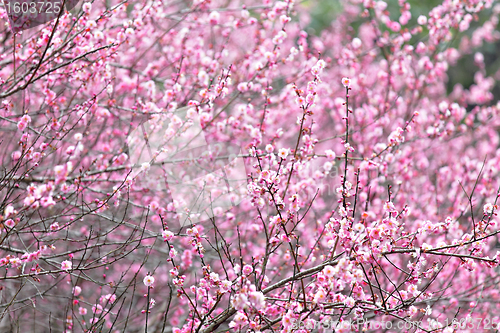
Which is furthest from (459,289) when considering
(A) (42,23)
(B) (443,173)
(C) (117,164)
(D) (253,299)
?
(A) (42,23)

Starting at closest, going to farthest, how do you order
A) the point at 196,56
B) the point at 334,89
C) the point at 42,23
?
1. the point at 42,23
2. the point at 196,56
3. the point at 334,89

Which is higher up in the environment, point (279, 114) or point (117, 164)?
point (279, 114)

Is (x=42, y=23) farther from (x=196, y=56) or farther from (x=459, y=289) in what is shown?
(x=459, y=289)

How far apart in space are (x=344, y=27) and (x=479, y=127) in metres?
4.28

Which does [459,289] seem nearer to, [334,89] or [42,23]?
[334,89]

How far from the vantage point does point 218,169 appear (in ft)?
14.9

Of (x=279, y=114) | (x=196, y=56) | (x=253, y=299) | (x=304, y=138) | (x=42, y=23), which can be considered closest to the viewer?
(x=253, y=299)

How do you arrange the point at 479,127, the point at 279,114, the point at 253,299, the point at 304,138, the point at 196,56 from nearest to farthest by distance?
1. the point at 253,299
2. the point at 304,138
3. the point at 196,56
4. the point at 279,114
5. the point at 479,127

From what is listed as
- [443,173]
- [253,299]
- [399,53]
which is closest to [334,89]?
[399,53]

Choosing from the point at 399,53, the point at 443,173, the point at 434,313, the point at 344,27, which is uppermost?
the point at 344,27

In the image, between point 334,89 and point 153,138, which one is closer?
point 153,138

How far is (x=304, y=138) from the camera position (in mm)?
4008

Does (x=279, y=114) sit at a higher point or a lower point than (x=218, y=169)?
higher

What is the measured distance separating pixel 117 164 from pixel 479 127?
6.37m
